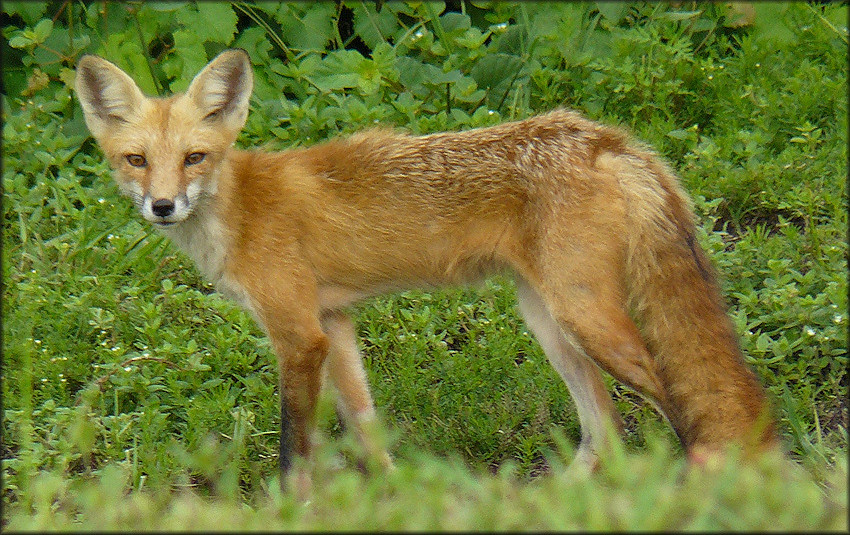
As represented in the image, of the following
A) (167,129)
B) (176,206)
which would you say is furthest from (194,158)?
(176,206)

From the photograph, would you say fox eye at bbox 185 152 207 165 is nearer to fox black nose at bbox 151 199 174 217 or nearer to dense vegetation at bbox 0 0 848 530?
fox black nose at bbox 151 199 174 217

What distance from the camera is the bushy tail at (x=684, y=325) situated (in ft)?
12.4

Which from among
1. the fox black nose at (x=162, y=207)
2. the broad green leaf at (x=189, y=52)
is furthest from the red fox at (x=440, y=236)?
the broad green leaf at (x=189, y=52)

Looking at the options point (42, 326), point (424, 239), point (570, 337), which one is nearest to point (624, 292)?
point (570, 337)

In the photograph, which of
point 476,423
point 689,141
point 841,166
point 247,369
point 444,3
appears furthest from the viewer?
point 444,3

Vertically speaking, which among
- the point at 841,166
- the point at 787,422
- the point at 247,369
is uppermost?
the point at 841,166

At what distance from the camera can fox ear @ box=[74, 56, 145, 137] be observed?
4.25 meters

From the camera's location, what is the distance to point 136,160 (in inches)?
161

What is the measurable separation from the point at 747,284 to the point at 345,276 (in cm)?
213

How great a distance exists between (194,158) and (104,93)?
55 centimetres

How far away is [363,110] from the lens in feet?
19.5

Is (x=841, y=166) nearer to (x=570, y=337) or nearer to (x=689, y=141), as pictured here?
(x=689, y=141)

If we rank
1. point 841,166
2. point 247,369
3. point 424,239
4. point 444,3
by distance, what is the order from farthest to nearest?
point 444,3 → point 841,166 → point 247,369 → point 424,239

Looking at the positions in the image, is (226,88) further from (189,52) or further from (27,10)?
(27,10)
